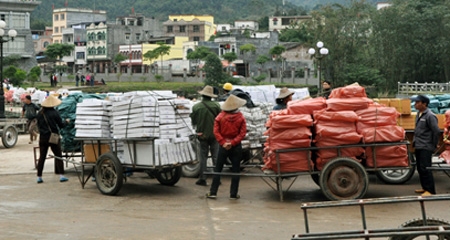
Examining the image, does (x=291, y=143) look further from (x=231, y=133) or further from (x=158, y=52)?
(x=158, y=52)

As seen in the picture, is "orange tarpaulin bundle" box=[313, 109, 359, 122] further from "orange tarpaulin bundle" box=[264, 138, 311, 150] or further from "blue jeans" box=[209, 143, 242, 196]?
"blue jeans" box=[209, 143, 242, 196]

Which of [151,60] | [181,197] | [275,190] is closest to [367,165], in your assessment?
[275,190]

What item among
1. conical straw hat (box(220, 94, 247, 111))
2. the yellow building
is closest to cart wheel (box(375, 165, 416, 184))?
conical straw hat (box(220, 94, 247, 111))

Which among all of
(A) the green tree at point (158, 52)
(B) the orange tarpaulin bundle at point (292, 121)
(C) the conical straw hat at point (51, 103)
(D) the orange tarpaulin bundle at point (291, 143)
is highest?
(A) the green tree at point (158, 52)

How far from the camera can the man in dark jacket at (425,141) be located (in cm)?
1170

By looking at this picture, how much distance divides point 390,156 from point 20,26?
237 feet

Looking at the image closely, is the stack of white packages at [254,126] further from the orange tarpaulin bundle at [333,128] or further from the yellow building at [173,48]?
the yellow building at [173,48]

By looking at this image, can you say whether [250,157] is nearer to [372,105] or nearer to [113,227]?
[372,105]

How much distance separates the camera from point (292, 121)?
11.4 meters

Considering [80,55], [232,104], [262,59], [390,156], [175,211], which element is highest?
[80,55]

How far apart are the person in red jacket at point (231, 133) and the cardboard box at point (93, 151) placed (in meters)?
2.28

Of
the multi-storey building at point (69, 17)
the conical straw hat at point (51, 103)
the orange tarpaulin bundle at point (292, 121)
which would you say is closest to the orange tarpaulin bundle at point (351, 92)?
the orange tarpaulin bundle at point (292, 121)

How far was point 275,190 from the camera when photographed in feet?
41.7

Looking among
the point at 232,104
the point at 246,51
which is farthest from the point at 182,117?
the point at 246,51
